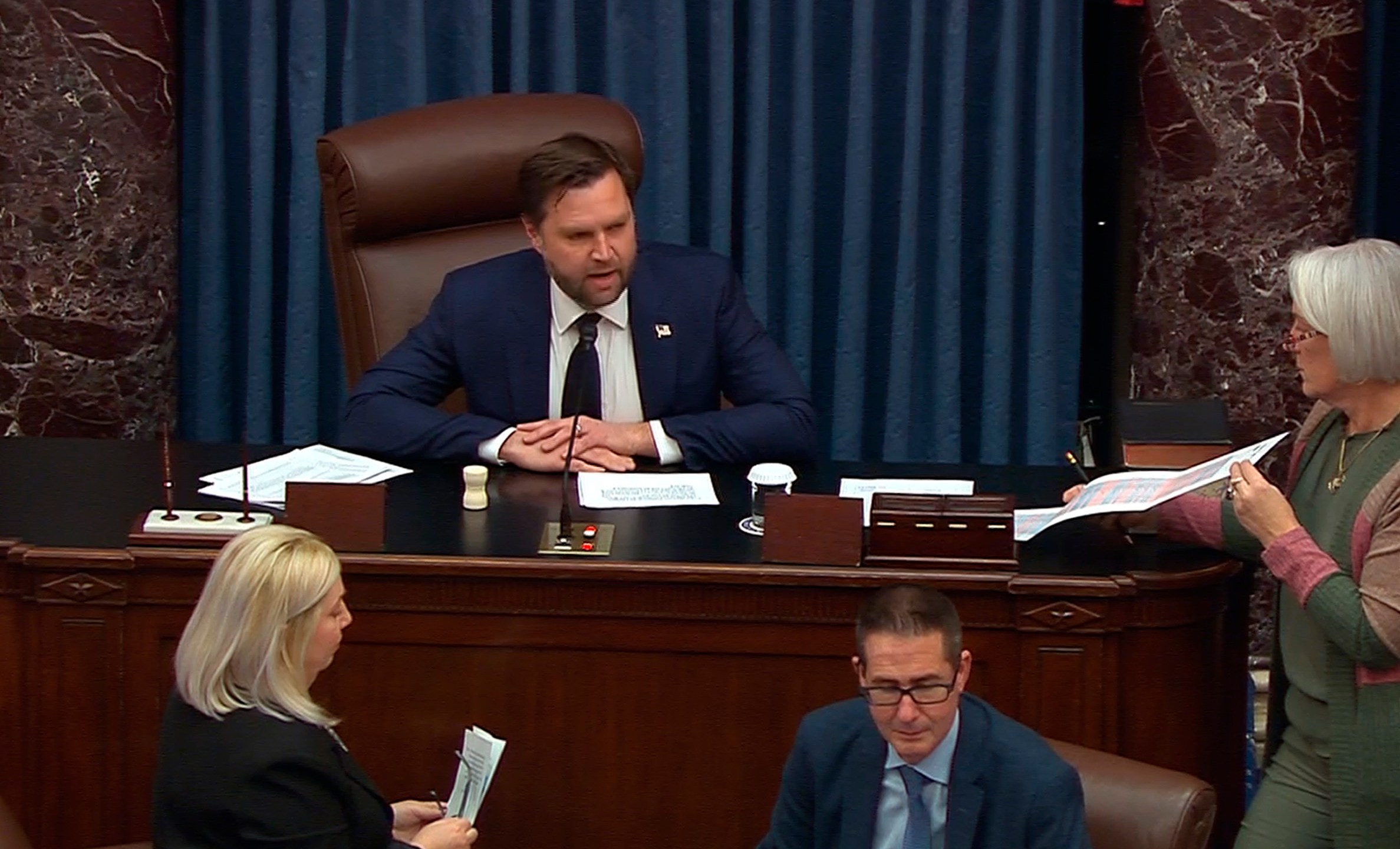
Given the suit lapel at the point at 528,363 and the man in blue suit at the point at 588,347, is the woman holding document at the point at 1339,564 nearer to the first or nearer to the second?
the man in blue suit at the point at 588,347

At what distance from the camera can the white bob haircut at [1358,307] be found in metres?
3.12

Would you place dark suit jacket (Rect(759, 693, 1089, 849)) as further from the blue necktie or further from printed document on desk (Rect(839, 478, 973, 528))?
printed document on desk (Rect(839, 478, 973, 528))

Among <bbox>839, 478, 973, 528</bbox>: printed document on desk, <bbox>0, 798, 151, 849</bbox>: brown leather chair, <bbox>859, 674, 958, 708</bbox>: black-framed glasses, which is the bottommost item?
<bbox>0, 798, 151, 849</bbox>: brown leather chair

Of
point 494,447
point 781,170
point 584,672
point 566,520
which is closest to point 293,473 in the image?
point 494,447

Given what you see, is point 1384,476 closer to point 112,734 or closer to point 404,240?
point 112,734

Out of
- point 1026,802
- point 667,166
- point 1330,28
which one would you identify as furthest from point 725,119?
point 1026,802

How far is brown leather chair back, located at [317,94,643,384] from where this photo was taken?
4637 mm

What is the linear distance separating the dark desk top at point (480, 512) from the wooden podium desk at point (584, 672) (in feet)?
0.07

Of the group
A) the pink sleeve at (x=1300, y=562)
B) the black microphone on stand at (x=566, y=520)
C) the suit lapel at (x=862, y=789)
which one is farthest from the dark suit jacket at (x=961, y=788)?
the black microphone on stand at (x=566, y=520)

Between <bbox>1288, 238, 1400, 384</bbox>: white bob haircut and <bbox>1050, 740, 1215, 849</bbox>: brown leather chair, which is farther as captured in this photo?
<bbox>1288, 238, 1400, 384</bbox>: white bob haircut

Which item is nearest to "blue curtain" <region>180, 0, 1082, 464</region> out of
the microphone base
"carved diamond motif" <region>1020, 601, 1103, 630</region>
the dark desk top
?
the dark desk top

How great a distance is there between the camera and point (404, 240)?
15.6 feet

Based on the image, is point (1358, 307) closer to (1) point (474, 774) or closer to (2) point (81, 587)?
(1) point (474, 774)

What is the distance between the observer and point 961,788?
2.79 m
